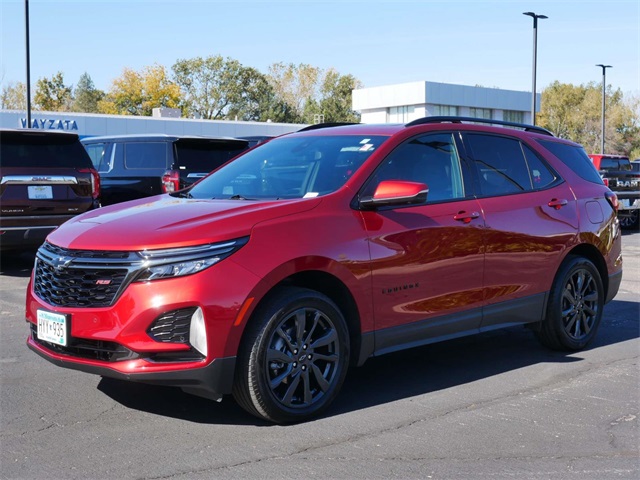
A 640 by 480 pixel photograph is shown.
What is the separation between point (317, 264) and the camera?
4.87m

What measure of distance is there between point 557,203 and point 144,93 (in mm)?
90370

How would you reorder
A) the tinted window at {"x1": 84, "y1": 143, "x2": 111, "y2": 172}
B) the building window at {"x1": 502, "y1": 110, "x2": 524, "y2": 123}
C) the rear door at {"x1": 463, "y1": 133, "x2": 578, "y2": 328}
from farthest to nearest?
the building window at {"x1": 502, "y1": 110, "x2": 524, "y2": 123}
the tinted window at {"x1": 84, "y1": 143, "x2": 111, "y2": 172}
the rear door at {"x1": 463, "y1": 133, "x2": 578, "y2": 328}

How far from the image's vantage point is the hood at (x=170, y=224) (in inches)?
179

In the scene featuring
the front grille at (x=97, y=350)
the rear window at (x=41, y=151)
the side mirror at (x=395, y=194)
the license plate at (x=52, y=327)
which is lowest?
the front grille at (x=97, y=350)

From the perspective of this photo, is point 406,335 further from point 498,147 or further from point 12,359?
point 12,359

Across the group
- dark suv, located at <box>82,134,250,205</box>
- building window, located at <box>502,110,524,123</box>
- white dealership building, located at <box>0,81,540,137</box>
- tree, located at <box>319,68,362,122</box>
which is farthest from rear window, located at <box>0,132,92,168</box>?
tree, located at <box>319,68,362,122</box>

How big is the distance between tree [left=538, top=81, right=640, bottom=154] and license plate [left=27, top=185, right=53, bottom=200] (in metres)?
73.6

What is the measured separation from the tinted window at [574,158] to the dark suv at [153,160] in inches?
288

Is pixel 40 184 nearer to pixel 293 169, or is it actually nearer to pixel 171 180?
pixel 171 180

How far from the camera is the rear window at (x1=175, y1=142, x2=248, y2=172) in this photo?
45.0ft

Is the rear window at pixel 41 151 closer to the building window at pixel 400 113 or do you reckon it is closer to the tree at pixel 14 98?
the building window at pixel 400 113

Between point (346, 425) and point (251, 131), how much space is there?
167ft

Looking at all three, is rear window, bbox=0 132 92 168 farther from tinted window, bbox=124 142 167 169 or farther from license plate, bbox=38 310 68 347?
license plate, bbox=38 310 68 347

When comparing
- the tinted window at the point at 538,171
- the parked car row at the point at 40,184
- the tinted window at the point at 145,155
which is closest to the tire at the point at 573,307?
the tinted window at the point at 538,171
